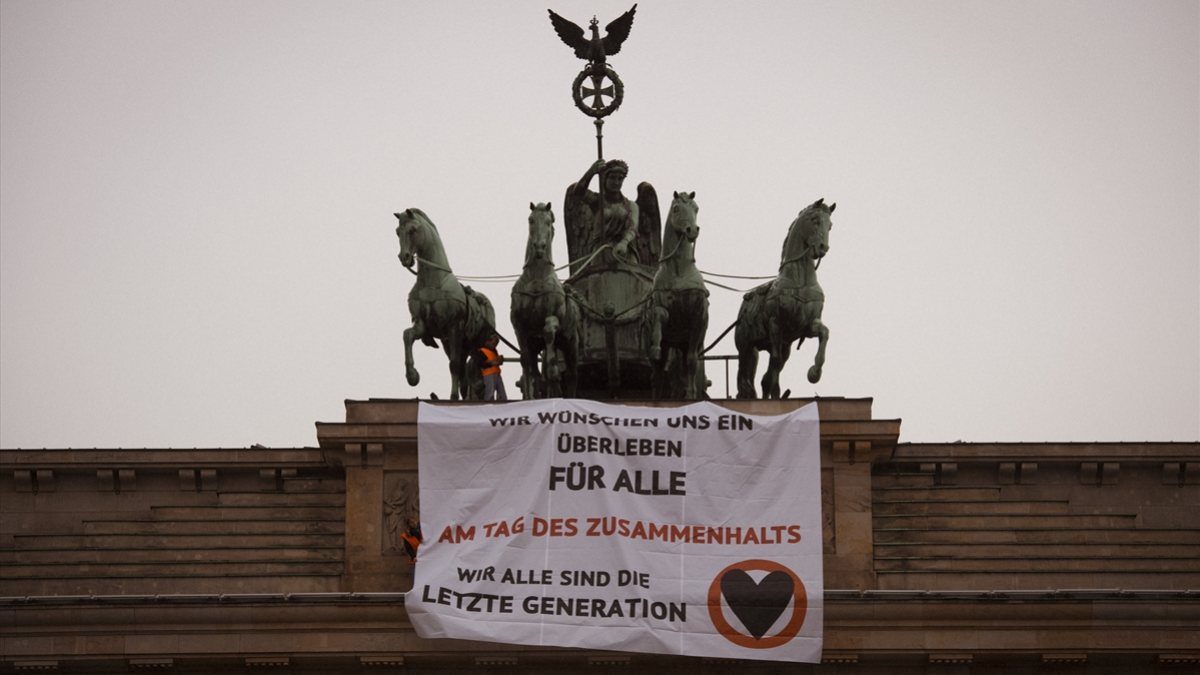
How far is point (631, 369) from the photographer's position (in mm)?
44562

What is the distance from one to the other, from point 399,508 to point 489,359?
3.14 meters

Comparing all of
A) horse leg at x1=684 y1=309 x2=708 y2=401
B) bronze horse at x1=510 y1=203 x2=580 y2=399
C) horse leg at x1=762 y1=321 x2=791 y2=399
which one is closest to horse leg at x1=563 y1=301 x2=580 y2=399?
bronze horse at x1=510 y1=203 x2=580 y2=399

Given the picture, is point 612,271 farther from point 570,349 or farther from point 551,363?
point 551,363

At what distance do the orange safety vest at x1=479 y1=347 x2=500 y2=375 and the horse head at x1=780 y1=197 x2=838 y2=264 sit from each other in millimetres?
→ 4221

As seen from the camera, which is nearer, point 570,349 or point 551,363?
point 551,363

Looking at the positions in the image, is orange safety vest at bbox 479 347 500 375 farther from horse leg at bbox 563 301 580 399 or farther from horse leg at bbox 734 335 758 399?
horse leg at bbox 734 335 758 399

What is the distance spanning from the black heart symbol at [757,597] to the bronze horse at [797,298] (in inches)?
146

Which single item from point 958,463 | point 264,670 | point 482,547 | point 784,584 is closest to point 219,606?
point 264,670

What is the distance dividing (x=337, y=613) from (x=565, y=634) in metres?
3.00

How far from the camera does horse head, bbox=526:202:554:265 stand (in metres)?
41.3

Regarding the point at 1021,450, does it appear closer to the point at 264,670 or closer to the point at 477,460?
the point at 477,460

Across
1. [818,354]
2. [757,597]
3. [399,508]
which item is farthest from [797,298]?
[399,508]

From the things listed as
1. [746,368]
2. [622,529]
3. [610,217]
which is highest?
[610,217]

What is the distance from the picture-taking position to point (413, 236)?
1665 inches
